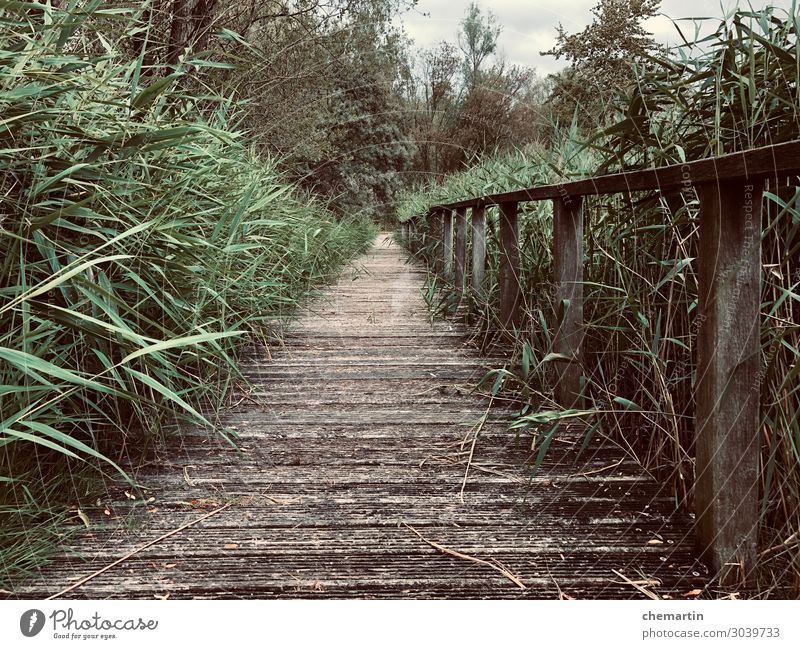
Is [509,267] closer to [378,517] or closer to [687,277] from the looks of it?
[687,277]

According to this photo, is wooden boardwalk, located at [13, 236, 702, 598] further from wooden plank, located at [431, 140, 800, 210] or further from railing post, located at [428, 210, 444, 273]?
railing post, located at [428, 210, 444, 273]

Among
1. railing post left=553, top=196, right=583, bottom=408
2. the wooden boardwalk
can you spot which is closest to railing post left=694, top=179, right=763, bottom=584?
the wooden boardwalk

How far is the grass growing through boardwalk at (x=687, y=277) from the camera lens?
1295mm

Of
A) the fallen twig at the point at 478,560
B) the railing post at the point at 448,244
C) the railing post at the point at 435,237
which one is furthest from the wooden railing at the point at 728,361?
the railing post at the point at 435,237

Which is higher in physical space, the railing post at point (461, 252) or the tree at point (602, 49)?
the tree at point (602, 49)

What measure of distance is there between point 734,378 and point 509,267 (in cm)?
199

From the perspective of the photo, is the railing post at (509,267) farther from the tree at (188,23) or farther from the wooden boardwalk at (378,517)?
the tree at (188,23)

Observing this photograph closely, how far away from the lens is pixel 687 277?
1.72 m

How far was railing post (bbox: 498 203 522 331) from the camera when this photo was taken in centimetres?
317

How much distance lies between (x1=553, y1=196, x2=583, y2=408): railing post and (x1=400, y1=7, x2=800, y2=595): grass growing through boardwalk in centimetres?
6

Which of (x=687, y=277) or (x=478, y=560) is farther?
(x=687, y=277)

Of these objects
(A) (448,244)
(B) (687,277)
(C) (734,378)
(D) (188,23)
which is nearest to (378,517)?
(C) (734,378)

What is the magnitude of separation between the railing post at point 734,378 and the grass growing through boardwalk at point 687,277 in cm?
4

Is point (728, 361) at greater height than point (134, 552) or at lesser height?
greater
